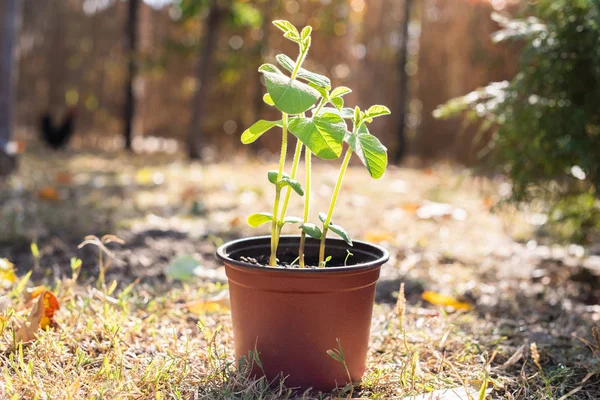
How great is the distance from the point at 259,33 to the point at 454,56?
8.18 feet

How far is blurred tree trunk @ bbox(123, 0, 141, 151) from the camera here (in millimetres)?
7648

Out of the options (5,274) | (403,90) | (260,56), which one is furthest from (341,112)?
(403,90)

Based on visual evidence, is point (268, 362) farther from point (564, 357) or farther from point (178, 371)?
point (564, 357)

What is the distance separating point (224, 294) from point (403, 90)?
6083mm

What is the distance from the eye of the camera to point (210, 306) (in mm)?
2250

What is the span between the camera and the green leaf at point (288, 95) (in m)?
1.47

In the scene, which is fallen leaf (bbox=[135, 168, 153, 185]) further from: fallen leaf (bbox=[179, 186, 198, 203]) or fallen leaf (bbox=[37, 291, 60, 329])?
fallen leaf (bbox=[37, 291, 60, 329])

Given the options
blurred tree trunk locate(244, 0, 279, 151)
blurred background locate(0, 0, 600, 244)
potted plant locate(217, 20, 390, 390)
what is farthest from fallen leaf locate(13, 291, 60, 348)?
blurred tree trunk locate(244, 0, 279, 151)

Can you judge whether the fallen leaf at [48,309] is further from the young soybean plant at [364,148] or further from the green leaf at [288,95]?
the green leaf at [288,95]

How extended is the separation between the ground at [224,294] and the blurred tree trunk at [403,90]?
8.94 ft

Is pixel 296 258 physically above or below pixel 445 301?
above

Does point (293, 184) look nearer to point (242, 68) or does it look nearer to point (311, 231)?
point (311, 231)

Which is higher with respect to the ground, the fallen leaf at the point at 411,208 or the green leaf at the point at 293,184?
the green leaf at the point at 293,184

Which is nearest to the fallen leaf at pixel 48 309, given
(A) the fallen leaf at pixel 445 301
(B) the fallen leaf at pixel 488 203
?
(A) the fallen leaf at pixel 445 301
